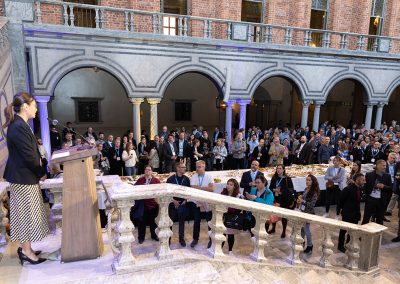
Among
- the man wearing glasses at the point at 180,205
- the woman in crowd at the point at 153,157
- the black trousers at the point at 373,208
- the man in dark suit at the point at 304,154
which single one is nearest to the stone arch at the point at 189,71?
the woman in crowd at the point at 153,157

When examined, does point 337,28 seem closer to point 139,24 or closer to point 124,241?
point 139,24

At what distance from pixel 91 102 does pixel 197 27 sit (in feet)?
29.6

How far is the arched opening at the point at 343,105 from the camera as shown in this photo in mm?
22422

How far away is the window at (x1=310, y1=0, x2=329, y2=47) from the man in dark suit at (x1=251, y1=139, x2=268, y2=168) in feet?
25.2

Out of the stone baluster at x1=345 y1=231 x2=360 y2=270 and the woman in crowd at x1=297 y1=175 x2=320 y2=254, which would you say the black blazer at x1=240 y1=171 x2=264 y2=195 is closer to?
the woman in crowd at x1=297 y1=175 x2=320 y2=254

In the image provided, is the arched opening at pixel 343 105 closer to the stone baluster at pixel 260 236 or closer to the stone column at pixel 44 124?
the stone column at pixel 44 124

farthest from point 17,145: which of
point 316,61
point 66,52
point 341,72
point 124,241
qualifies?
point 341,72

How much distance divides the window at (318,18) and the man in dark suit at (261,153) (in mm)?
7675

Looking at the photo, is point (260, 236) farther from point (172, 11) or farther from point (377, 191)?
point (172, 11)

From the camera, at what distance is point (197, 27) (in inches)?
498

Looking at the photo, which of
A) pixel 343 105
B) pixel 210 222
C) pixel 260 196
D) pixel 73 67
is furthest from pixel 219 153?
pixel 343 105

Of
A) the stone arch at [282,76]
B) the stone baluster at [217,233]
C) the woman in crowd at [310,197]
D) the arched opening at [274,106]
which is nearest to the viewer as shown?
the stone baluster at [217,233]

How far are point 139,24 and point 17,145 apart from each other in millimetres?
9914

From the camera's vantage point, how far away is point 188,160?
35.1 ft
